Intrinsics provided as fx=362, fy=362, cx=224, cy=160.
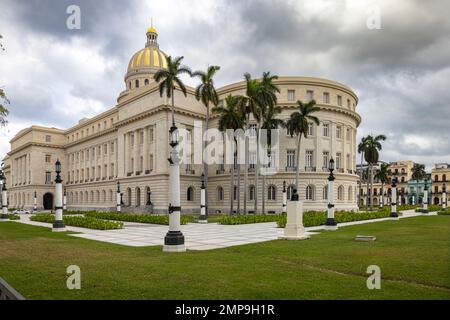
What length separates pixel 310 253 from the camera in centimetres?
1321

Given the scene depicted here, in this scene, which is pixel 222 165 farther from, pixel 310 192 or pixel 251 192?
pixel 310 192

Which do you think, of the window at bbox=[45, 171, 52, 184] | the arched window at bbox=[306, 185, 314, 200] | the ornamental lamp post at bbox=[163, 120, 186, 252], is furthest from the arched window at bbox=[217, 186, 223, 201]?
the window at bbox=[45, 171, 52, 184]

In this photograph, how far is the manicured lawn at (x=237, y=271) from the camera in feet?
25.3

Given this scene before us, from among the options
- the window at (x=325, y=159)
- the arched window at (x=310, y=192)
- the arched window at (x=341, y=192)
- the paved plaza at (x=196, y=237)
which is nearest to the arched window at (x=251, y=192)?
the arched window at (x=310, y=192)

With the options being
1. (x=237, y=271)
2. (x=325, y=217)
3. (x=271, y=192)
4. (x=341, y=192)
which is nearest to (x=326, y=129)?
(x=341, y=192)

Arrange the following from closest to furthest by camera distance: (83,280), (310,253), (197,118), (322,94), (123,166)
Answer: (83,280) → (310,253) → (322,94) → (197,118) → (123,166)

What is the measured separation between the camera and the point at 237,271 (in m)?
9.95

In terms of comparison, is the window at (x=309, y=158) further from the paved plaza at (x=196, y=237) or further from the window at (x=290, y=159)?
the paved plaza at (x=196, y=237)

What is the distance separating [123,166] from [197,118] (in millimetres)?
16466

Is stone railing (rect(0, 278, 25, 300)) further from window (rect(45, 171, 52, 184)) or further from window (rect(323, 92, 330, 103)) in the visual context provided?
window (rect(45, 171, 52, 184))
